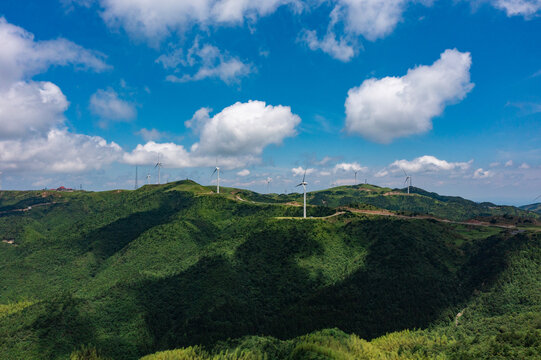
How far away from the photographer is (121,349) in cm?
15675

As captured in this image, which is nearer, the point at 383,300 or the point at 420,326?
the point at 420,326

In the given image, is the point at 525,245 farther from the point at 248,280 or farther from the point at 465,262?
the point at 248,280

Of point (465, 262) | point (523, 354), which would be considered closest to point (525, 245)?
point (465, 262)

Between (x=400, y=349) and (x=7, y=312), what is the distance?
241433 mm

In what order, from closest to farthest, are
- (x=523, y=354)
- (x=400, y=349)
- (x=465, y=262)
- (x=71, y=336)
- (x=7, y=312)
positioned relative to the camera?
(x=523, y=354)
(x=400, y=349)
(x=71, y=336)
(x=465, y=262)
(x=7, y=312)

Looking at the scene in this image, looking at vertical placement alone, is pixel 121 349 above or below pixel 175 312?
below

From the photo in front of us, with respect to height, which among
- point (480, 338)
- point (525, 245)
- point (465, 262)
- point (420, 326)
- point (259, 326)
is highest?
point (525, 245)

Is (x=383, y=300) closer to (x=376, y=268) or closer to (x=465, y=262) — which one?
(x=376, y=268)

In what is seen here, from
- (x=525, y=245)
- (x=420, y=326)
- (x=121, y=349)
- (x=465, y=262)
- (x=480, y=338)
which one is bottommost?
Result: (x=121, y=349)

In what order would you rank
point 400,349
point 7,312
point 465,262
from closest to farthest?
1. point 400,349
2. point 465,262
3. point 7,312

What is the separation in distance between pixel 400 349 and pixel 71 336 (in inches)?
6576

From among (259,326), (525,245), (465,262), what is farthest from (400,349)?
(525,245)

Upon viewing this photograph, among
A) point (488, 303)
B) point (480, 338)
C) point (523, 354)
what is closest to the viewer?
point (523, 354)

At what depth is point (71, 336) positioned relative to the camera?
510 ft
